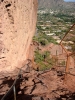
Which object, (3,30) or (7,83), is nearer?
(7,83)

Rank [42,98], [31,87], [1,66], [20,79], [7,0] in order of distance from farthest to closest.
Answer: [1,66] → [7,0] → [20,79] → [31,87] → [42,98]

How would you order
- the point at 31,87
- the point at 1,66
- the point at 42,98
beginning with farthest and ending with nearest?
the point at 1,66, the point at 31,87, the point at 42,98

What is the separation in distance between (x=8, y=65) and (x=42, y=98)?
382cm

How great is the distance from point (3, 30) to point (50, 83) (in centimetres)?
285

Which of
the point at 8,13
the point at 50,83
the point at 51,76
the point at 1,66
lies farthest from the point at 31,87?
the point at 8,13

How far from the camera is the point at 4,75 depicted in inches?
299

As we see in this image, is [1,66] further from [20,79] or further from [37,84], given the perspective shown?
[37,84]

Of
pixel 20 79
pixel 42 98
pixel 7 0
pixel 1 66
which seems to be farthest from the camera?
pixel 1 66

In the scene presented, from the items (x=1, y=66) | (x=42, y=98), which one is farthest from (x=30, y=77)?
(x=42, y=98)

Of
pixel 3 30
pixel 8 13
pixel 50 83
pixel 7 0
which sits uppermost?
pixel 7 0

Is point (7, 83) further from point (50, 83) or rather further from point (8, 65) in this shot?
point (8, 65)

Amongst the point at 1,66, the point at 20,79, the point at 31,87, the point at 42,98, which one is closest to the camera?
the point at 42,98

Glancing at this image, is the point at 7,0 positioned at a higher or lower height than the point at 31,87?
higher

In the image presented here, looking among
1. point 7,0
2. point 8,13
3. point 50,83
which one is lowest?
point 50,83
